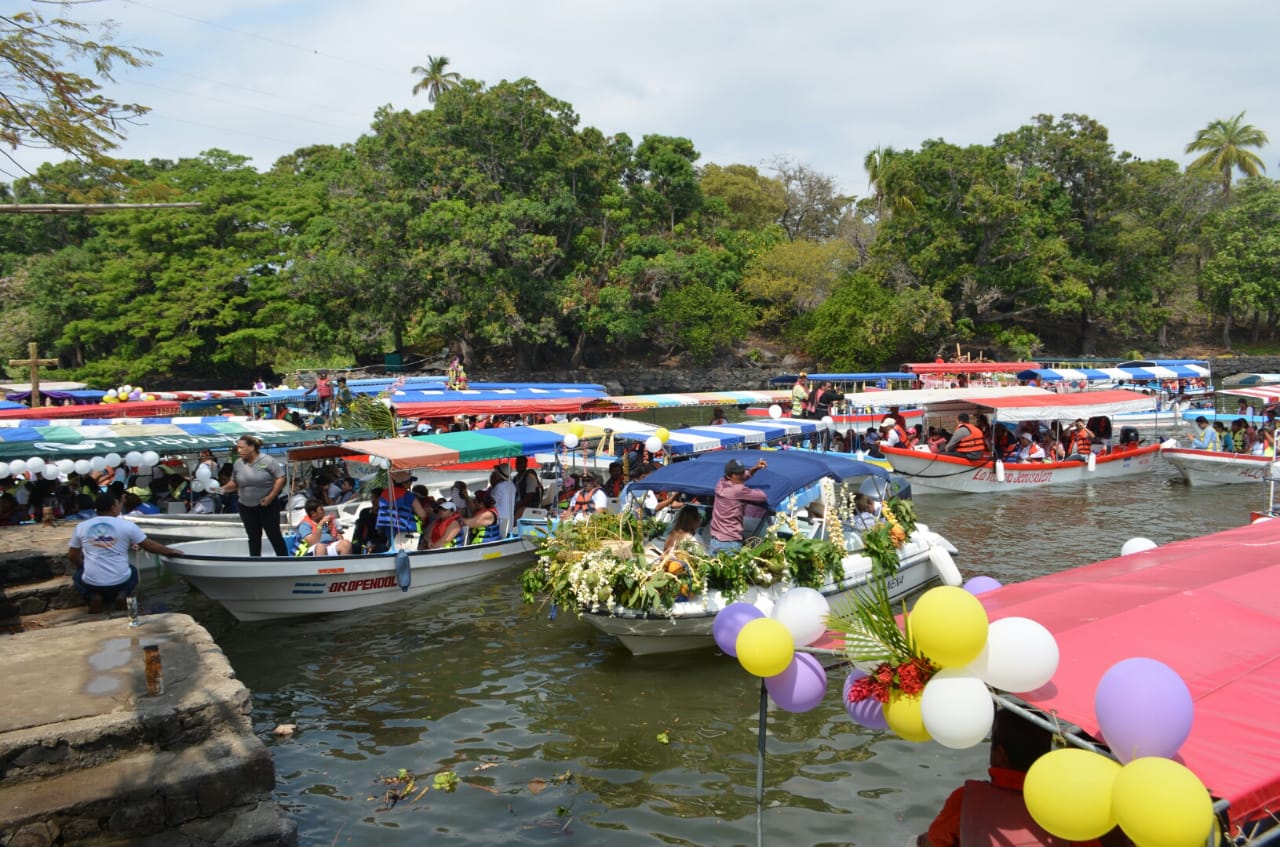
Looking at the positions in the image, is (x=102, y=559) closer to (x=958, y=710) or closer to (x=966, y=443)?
(x=958, y=710)

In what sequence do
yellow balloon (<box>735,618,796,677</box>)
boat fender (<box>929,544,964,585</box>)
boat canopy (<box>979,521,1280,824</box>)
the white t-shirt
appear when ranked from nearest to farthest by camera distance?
boat canopy (<box>979,521,1280,824</box>) < yellow balloon (<box>735,618,796,677</box>) < the white t-shirt < boat fender (<box>929,544,964,585</box>)

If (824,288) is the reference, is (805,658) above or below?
below

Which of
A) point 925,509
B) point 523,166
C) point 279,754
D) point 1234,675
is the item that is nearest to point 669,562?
point 279,754

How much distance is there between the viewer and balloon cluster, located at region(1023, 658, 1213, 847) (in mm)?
3432

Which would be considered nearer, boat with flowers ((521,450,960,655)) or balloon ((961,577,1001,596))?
balloon ((961,577,1001,596))

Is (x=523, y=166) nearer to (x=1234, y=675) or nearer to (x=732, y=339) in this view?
(x=732, y=339)

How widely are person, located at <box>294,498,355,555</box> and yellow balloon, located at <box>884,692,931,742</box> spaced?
9891 mm

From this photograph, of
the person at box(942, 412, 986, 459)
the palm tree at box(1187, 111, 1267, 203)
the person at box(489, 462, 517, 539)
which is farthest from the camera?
the palm tree at box(1187, 111, 1267, 203)

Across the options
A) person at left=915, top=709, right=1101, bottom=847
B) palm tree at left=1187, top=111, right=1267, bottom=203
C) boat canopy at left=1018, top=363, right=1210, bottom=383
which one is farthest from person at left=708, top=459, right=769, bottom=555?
palm tree at left=1187, top=111, right=1267, bottom=203

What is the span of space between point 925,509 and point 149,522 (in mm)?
15647

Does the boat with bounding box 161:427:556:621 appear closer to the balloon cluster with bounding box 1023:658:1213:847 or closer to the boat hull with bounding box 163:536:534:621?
the boat hull with bounding box 163:536:534:621

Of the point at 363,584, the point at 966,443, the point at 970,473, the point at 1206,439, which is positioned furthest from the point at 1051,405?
the point at 363,584

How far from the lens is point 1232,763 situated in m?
3.96

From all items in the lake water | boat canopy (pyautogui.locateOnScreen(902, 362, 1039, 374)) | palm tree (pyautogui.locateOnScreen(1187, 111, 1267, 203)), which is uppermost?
palm tree (pyautogui.locateOnScreen(1187, 111, 1267, 203))
